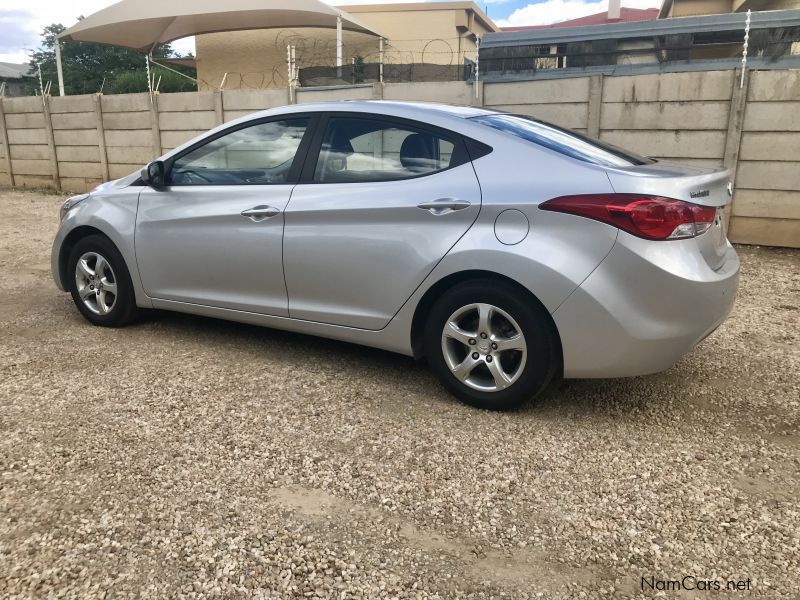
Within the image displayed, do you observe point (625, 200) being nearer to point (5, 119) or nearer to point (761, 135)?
point (761, 135)

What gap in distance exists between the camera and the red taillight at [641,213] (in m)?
2.89

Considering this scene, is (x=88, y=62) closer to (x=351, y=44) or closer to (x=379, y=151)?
(x=351, y=44)

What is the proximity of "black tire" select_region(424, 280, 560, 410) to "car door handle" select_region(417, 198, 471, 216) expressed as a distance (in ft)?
1.23

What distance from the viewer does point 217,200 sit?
4.09 meters

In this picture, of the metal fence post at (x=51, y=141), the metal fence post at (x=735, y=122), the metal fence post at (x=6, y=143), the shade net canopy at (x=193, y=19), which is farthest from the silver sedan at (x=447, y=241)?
the shade net canopy at (x=193, y=19)

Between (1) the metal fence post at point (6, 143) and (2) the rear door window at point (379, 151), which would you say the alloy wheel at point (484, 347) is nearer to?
(2) the rear door window at point (379, 151)

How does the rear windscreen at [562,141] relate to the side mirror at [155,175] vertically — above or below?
above

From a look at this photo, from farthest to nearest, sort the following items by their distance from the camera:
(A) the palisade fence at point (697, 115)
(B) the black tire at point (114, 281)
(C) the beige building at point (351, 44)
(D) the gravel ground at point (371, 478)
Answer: (C) the beige building at point (351, 44) → (A) the palisade fence at point (697, 115) → (B) the black tire at point (114, 281) → (D) the gravel ground at point (371, 478)

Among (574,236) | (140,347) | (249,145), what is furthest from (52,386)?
(574,236)

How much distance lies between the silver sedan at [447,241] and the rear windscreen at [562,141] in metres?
0.02

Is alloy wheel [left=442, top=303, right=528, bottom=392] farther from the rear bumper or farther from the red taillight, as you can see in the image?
the red taillight

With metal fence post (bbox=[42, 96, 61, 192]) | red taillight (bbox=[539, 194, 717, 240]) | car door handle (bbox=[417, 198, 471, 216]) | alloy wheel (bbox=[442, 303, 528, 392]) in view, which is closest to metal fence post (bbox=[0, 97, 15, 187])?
metal fence post (bbox=[42, 96, 61, 192])

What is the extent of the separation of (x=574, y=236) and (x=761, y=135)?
237 inches

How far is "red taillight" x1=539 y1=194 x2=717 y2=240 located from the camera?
9.48 feet
